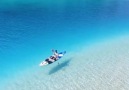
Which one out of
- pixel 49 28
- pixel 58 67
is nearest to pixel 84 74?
pixel 58 67

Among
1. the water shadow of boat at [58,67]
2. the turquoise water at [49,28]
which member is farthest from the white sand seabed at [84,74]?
the turquoise water at [49,28]

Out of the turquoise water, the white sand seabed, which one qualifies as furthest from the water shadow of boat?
the turquoise water

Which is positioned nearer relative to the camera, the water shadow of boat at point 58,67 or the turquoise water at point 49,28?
the water shadow of boat at point 58,67

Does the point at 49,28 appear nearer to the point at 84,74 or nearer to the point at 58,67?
the point at 58,67

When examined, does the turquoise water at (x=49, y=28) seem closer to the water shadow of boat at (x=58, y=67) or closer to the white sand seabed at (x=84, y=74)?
the white sand seabed at (x=84, y=74)

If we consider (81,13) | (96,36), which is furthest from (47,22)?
(96,36)

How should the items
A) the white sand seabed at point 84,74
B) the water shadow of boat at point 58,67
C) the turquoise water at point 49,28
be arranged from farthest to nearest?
A: 1. the turquoise water at point 49,28
2. the water shadow of boat at point 58,67
3. the white sand seabed at point 84,74

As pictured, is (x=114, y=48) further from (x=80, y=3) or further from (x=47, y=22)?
(x=80, y=3)
